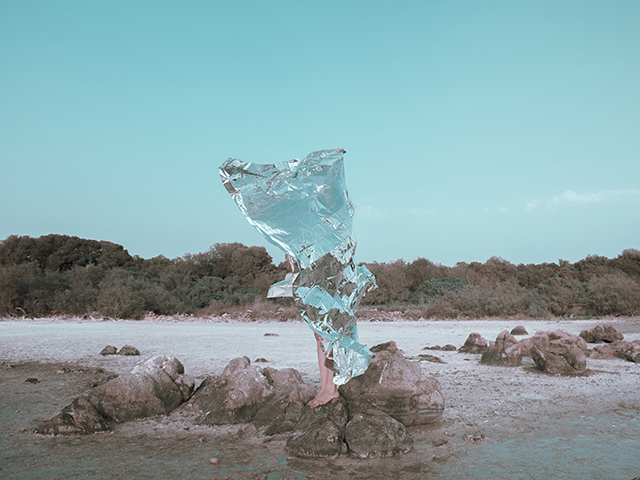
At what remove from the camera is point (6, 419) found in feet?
13.6

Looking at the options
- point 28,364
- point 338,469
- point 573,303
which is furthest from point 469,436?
point 573,303

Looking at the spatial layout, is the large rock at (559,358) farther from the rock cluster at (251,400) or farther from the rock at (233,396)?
the rock at (233,396)

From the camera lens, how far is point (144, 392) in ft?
14.6

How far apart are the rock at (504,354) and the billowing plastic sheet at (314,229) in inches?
146

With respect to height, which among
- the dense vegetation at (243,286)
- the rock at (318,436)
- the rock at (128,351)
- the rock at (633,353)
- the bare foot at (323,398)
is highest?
the dense vegetation at (243,286)

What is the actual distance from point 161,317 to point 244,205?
14.1 metres

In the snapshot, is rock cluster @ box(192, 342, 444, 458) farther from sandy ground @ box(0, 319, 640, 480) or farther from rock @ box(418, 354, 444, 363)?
rock @ box(418, 354, 444, 363)

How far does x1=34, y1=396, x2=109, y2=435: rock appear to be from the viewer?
374cm

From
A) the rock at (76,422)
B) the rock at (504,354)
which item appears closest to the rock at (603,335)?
the rock at (504,354)

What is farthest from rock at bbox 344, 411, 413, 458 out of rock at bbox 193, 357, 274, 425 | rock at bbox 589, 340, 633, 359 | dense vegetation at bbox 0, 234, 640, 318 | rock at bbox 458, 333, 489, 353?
dense vegetation at bbox 0, 234, 640, 318

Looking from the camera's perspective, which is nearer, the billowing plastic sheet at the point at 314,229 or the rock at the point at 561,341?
the billowing plastic sheet at the point at 314,229

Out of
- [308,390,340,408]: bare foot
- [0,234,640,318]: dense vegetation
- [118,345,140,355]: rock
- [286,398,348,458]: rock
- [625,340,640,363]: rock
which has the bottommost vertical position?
[118,345,140,355]: rock

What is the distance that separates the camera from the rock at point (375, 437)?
3.30m

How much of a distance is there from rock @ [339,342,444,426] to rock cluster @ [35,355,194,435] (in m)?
1.84
